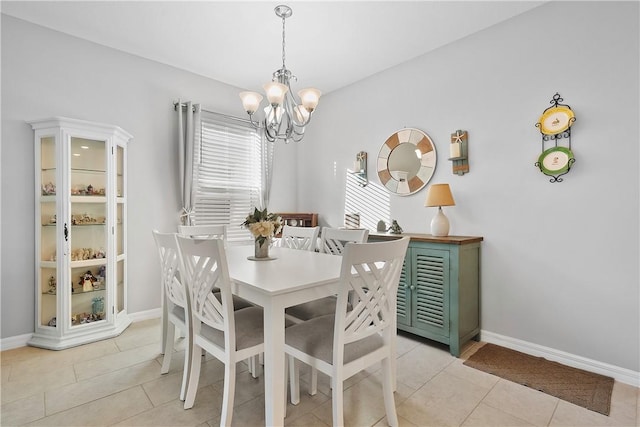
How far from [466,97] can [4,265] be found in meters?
4.32

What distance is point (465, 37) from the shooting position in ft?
9.41

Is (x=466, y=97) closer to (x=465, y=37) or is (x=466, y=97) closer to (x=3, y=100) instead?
(x=465, y=37)

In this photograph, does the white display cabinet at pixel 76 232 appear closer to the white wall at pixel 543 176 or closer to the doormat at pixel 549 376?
the white wall at pixel 543 176

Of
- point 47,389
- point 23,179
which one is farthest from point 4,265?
point 47,389

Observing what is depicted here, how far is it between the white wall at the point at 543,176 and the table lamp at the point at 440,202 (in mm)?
234

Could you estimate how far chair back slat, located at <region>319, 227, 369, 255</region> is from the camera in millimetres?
2456

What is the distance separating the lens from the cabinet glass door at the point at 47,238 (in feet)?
8.70

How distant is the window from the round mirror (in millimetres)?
1732

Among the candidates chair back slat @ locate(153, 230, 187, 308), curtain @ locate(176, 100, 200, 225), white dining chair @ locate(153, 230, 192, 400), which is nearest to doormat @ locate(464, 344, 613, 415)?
white dining chair @ locate(153, 230, 192, 400)

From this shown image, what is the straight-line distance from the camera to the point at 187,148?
11.3ft

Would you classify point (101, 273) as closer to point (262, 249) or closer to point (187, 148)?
point (187, 148)

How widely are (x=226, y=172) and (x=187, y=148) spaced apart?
59cm

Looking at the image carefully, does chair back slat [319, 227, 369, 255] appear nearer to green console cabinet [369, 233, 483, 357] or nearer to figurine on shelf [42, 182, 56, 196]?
green console cabinet [369, 233, 483, 357]

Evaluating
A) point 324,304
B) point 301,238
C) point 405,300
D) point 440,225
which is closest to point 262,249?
point 324,304
